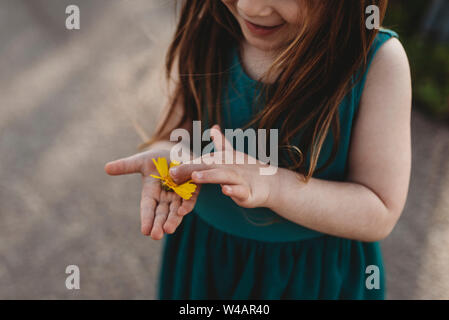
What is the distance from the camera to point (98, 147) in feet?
7.16

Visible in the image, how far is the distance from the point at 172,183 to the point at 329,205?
320 millimetres

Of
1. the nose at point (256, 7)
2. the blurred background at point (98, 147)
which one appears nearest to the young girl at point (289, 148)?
the nose at point (256, 7)

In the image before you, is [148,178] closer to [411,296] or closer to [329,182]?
[329,182]

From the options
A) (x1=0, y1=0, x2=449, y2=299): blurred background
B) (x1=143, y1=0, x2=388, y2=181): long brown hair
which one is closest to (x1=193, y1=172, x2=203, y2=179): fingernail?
(x1=143, y1=0, x2=388, y2=181): long brown hair

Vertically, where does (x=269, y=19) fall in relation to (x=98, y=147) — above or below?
above

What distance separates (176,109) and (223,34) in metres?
0.22

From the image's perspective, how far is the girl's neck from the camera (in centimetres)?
86

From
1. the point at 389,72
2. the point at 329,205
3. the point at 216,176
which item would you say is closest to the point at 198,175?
the point at 216,176

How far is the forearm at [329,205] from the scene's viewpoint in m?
0.81

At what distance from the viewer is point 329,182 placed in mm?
851

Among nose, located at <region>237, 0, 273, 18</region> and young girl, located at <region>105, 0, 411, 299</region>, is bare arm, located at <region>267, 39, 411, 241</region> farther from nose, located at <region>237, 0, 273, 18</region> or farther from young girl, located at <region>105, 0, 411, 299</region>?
nose, located at <region>237, 0, 273, 18</region>

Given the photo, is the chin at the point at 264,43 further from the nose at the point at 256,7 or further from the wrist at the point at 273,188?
the wrist at the point at 273,188

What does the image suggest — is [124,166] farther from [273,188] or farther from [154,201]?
[273,188]
